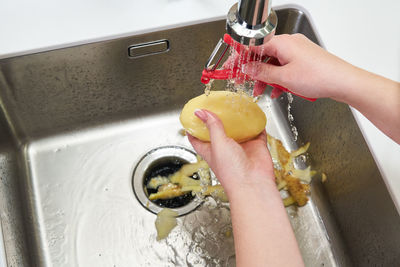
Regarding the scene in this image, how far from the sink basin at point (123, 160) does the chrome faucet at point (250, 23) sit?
1.12 ft

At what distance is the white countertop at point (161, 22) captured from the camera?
75cm

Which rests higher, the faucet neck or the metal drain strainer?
the faucet neck

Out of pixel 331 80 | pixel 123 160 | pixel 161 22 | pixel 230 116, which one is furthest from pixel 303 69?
pixel 123 160

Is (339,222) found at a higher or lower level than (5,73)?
lower

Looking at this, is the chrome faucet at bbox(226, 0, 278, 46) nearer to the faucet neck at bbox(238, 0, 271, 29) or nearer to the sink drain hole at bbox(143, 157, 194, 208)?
the faucet neck at bbox(238, 0, 271, 29)

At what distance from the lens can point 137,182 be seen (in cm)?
86

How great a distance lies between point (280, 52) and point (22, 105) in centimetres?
53

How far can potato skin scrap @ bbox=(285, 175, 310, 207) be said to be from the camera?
86cm

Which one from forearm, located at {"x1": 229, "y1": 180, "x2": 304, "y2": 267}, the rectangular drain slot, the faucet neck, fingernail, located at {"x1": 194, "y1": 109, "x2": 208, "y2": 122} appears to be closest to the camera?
the faucet neck

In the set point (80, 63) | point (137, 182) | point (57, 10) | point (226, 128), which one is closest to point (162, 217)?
point (137, 182)

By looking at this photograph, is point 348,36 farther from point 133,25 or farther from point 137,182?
point 137,182

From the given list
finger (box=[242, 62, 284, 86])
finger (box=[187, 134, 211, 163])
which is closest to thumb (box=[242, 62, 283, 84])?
finger (box=[242, 62, 284, 86])

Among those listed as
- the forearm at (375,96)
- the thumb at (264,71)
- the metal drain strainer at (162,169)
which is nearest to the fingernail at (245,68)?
the thumb at (264,71)

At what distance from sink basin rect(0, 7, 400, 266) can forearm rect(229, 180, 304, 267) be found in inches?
8.1
